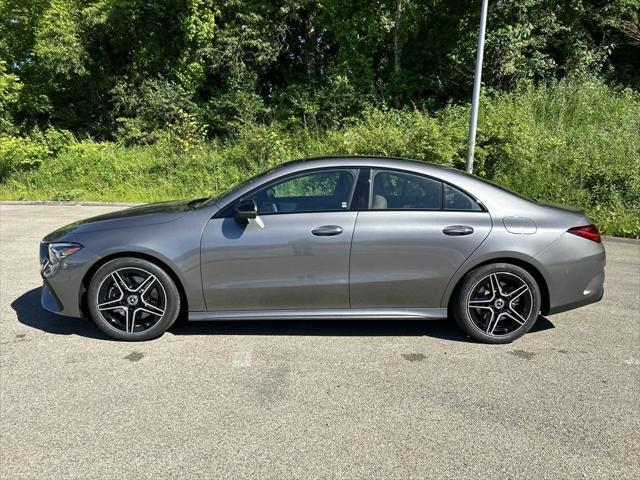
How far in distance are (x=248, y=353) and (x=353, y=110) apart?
13.3 metres

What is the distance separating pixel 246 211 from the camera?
12.6ft

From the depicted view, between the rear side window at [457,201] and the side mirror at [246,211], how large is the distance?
159 cm

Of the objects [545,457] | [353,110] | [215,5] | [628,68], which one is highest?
[215,5]

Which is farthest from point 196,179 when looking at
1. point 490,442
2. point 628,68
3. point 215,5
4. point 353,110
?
point 628,68

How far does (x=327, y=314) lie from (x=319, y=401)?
0.96 metres

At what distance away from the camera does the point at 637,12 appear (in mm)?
15312

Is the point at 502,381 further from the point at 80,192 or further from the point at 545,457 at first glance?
the point at 80,192

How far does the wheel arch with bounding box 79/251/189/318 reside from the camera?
12.9 ft

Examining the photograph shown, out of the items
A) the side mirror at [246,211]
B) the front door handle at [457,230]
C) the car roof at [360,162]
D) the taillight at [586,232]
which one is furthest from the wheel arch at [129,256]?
the taillight at [586,232]

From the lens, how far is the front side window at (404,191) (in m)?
4.03

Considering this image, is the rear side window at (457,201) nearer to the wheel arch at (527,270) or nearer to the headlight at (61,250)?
the wheel arch at (527,270)

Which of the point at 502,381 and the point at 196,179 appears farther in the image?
the point at 196,179

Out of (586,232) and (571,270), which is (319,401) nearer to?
(571,270)

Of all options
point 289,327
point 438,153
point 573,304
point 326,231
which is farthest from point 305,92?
point 573,304
